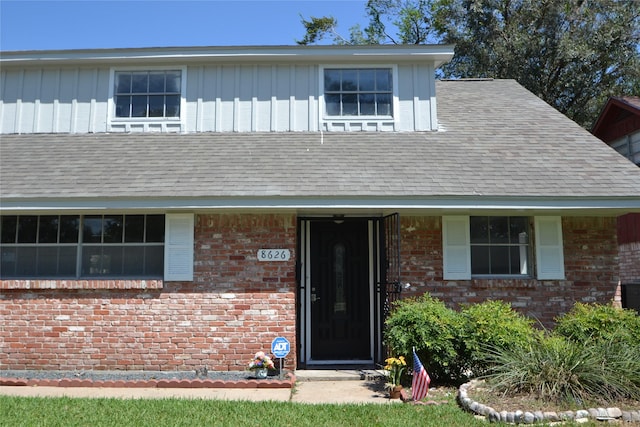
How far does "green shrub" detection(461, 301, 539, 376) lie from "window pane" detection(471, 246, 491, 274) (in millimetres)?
1555

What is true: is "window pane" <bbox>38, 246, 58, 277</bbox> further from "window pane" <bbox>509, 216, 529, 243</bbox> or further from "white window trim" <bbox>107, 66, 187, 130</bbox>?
"window pane" <bbox>509, 216, 529, 243</bbox>

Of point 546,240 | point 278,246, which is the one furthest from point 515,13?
point 278,246

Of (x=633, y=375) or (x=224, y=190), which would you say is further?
(x=224, y=190)

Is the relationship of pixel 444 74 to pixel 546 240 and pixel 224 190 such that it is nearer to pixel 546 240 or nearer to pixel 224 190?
pixel 546 240

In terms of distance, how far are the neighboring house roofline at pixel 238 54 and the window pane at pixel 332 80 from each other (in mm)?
246

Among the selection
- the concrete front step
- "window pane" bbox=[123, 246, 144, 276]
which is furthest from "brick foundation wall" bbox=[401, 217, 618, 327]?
"window pane" bbox=[123, 246, 144, 276]

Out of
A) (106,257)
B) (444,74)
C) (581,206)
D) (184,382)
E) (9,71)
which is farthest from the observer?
(444,74)

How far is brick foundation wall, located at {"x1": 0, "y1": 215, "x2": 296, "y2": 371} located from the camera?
834 cm

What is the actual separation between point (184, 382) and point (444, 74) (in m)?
20.6

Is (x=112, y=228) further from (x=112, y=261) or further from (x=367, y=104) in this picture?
(x=367, y=104)

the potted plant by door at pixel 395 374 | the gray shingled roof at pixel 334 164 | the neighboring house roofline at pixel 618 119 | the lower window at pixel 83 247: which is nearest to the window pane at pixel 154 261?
the lower window at pixel 83 247

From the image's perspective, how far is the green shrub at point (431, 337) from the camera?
23.6 feet

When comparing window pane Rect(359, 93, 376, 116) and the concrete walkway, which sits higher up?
window pane Rect(359, 93, 376, 116)

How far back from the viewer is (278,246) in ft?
28.0
